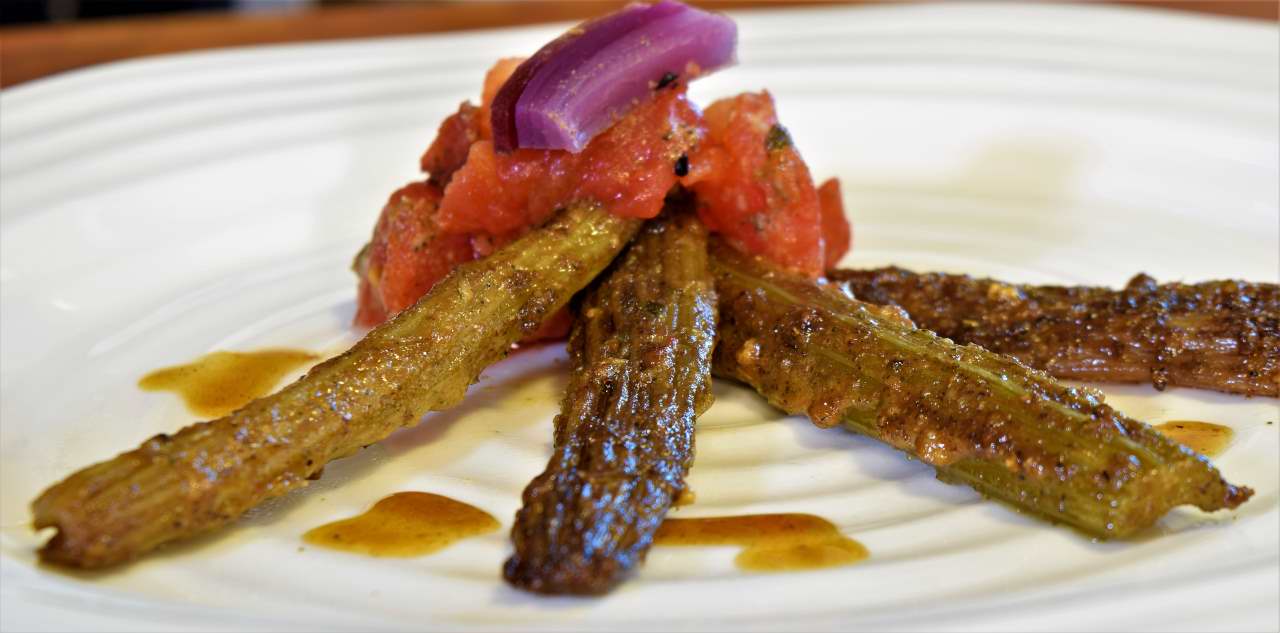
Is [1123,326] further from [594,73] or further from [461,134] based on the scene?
[461,134]

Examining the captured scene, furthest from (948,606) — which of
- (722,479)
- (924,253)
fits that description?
(924,253)

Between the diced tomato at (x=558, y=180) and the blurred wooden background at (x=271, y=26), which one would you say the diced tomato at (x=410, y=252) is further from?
the blurred wooden background at (x=271, y=26)

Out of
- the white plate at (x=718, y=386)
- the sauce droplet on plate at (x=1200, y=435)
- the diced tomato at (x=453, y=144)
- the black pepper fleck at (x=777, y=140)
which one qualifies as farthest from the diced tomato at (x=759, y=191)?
the sauce droplet on plate at (x=1200, y=435)

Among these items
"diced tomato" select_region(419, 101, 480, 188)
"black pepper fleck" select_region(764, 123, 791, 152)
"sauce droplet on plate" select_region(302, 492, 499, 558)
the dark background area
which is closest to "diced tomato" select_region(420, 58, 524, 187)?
"diced tomato" select_region(419, 101, 480, 188)

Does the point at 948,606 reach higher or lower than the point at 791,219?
lower

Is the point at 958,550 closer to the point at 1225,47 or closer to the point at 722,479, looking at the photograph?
the point at 722,479
